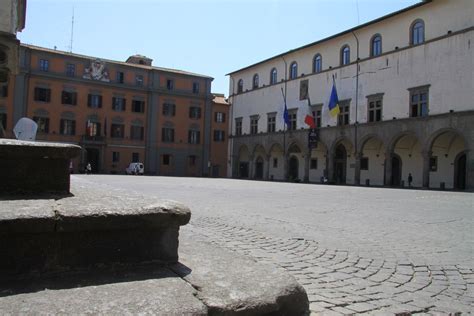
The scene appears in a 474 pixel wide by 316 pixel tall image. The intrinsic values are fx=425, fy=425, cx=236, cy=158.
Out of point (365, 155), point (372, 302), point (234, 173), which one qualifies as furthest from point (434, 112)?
point (372, 302)

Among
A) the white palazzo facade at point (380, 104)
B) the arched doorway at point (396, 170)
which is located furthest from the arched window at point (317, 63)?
the arched doorway at point (396, 170)

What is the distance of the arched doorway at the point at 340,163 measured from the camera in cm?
4422

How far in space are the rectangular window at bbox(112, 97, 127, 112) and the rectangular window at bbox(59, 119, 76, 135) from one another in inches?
211

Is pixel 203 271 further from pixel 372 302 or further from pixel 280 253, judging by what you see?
pixel 280 253

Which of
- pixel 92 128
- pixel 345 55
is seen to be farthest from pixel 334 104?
pixel 92 128

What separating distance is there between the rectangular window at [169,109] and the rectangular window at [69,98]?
1131 centimetres

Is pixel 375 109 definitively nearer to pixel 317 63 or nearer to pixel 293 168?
pixel 317 63

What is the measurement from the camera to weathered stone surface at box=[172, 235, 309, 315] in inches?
85.9

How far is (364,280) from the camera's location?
4.00 m

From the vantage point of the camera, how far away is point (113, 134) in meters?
53.6

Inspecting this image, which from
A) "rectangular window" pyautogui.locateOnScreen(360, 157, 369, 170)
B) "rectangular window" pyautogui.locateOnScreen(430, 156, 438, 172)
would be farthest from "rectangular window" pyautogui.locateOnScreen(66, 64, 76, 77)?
"rectangular window" pyautogui.locateOnScreen(430, 156, 438, 172)

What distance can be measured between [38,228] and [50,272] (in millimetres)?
264

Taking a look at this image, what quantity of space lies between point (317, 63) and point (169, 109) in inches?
831

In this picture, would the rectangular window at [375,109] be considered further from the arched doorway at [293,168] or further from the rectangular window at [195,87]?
the rectangular window at [195,87]
